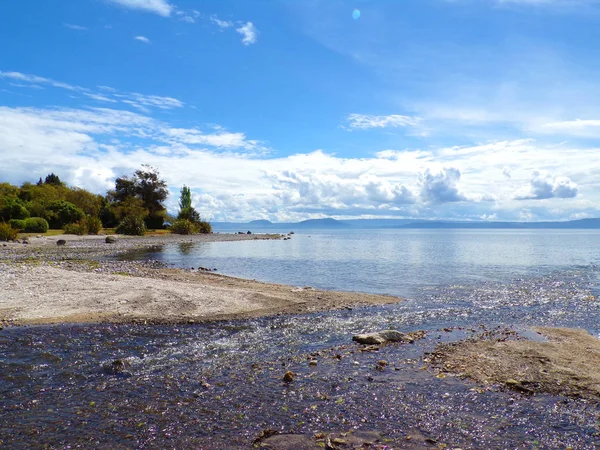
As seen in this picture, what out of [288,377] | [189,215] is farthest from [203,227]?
[288,377]

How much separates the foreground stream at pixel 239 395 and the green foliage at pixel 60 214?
82853mm

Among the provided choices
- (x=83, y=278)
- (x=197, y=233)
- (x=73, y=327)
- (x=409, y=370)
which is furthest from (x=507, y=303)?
(x=197, y=233)

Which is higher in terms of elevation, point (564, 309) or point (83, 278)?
point (83, 278)

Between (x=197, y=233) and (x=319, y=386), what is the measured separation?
111 metres

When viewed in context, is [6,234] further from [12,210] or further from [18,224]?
[12,210]

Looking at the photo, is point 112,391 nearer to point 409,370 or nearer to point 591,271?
point 409,370

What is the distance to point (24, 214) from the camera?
78.9 m

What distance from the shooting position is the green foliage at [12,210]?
77.1m

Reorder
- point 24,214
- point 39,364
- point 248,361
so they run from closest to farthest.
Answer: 1. point 39,364
2. point 248,361
3. point 24,214

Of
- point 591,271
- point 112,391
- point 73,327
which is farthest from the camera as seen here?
point 591,271

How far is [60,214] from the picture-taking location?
287ft

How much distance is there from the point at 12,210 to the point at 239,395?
85.2 meters

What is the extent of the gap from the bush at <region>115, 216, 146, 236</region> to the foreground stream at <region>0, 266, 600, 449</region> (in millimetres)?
80102

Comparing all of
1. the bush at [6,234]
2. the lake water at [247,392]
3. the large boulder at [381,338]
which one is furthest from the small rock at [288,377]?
the bush at [6,234]
